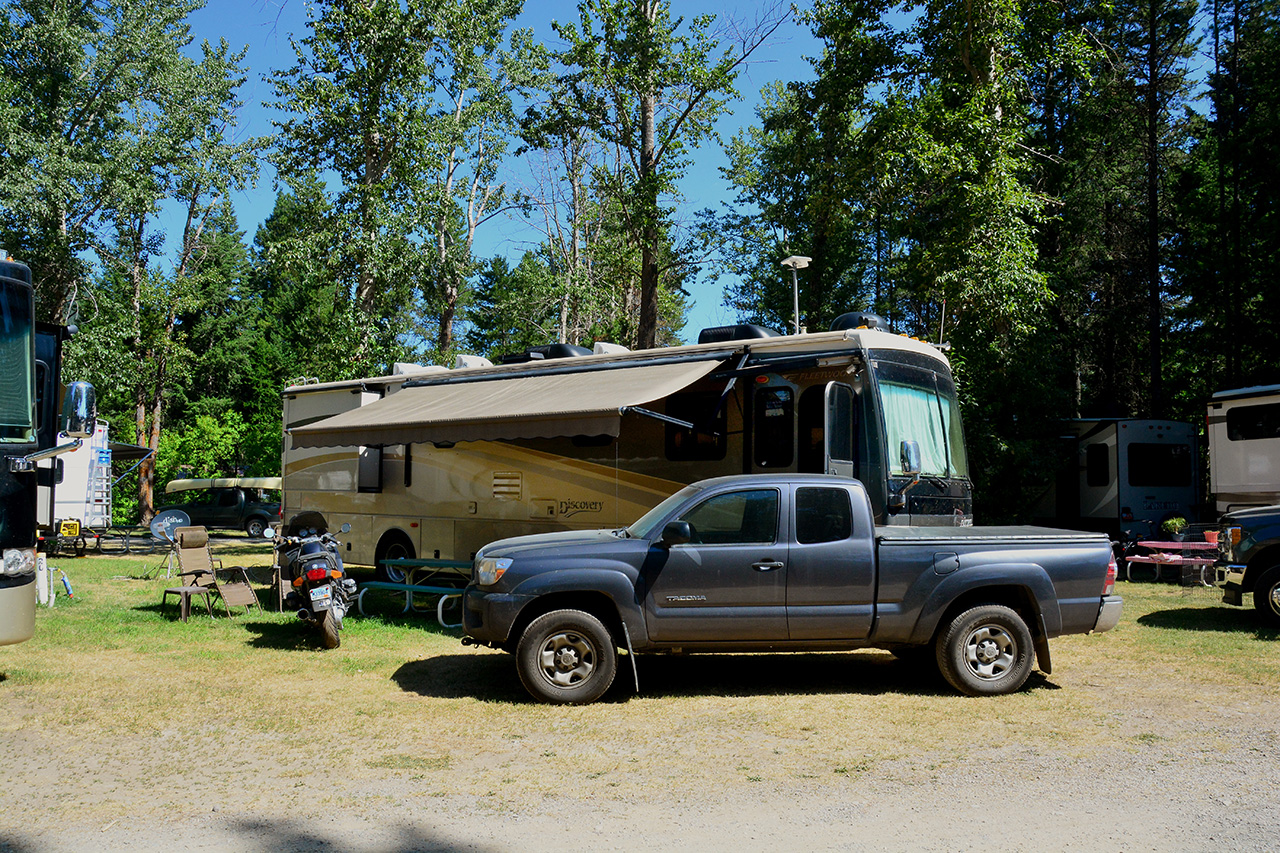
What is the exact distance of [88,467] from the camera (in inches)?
785

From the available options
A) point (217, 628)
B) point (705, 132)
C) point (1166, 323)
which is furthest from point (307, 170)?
point (1166, 323)

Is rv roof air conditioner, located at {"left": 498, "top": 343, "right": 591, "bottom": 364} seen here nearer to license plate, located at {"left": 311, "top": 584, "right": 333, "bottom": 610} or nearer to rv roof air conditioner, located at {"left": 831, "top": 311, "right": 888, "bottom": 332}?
rv roof air conditioner, located at {"left": 831, "top": 311, "right": 888, "bottom": 332}

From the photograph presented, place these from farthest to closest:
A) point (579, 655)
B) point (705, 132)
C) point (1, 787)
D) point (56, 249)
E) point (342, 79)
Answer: point (56, 249)
point (342, 79)
point (705, 132)
point (579, 655)
point (1, 787)

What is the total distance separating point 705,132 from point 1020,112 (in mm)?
6849

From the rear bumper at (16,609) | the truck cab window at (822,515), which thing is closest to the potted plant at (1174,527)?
the truck cab window at (822,515)

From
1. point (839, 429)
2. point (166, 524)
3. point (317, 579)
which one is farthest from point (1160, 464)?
point (166, 524)

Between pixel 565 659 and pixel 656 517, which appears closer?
pixel 565 659

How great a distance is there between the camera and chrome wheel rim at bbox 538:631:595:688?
6855 millimetres

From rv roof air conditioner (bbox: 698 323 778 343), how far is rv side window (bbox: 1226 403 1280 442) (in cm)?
1026

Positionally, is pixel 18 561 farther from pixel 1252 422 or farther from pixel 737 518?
pixel 1252 422

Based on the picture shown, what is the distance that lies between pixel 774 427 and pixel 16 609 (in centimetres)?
674

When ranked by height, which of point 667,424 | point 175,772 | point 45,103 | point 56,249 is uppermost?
point 45,103

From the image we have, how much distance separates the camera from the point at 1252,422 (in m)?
15.8

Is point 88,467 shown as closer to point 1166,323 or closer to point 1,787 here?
point 1,787
